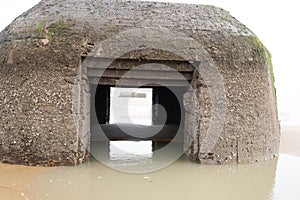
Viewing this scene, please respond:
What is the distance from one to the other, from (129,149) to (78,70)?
9.74 ft

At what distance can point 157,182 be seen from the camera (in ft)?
20.2

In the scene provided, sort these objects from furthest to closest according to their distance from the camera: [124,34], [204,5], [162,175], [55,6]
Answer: [204,5] → [55,6] → [124,34] → [162,175]

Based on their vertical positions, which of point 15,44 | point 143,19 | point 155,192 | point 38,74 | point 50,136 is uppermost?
point 143,19

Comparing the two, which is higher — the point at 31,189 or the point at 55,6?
the point at 55,6

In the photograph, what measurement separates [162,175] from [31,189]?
7.23 feet

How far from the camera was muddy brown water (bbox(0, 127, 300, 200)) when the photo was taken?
5.40 m

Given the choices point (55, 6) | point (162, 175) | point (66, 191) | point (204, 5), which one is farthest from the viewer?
point (204, 5)

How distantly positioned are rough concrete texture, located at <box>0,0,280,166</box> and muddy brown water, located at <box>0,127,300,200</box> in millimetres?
376

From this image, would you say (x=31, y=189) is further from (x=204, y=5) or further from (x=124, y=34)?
(x=204, y=5)

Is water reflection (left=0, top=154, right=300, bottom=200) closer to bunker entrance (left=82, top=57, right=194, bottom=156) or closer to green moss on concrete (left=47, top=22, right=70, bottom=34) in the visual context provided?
bunker entrance (left=82, top=57, right=194, bottom=156)

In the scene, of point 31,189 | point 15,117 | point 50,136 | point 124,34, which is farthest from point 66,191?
point 124,34

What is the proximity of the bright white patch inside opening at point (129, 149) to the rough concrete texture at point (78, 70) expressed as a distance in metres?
1.12

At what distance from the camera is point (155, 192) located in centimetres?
557

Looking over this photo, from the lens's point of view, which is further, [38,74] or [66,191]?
[38,74]
